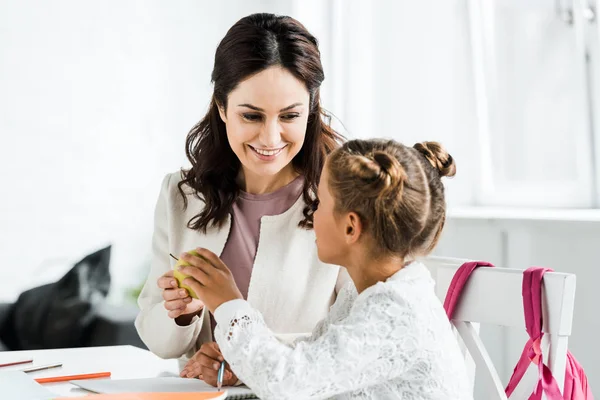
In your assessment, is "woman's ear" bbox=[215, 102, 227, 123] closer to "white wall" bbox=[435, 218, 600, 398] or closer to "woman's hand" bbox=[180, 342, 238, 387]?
"woman's hand" bbox=[180, 342, 238, 387]

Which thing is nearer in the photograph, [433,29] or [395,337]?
[395,337]

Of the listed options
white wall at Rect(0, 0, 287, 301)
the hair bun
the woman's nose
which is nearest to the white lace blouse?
the hair bun

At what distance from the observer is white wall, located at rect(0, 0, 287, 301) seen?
2.86m

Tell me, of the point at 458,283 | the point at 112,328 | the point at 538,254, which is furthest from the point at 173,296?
the point at 112,328

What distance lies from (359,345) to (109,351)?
0.85 metres

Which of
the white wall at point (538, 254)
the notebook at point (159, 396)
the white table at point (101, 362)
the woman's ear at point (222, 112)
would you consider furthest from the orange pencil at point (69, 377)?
the white wall at point (538, 254)

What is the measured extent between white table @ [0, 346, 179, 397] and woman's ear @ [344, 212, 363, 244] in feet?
1.61

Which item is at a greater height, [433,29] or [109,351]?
[433,29]

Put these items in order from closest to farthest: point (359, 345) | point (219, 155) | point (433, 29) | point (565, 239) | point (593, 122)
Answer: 1. point (359, 345)
2. point (219, 155)
3. point (565, 239)
4. point (593, 122)
5. point (433, 29)

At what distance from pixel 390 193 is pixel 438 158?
184 millimetres

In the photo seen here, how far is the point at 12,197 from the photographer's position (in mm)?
2857

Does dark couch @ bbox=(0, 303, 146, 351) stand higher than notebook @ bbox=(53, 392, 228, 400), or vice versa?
notebook @ bbox=(53, 392, 228, 400)

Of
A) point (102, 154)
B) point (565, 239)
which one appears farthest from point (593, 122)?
point (102, 154)

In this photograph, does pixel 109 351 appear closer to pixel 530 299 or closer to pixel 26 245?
pixel 530 299
